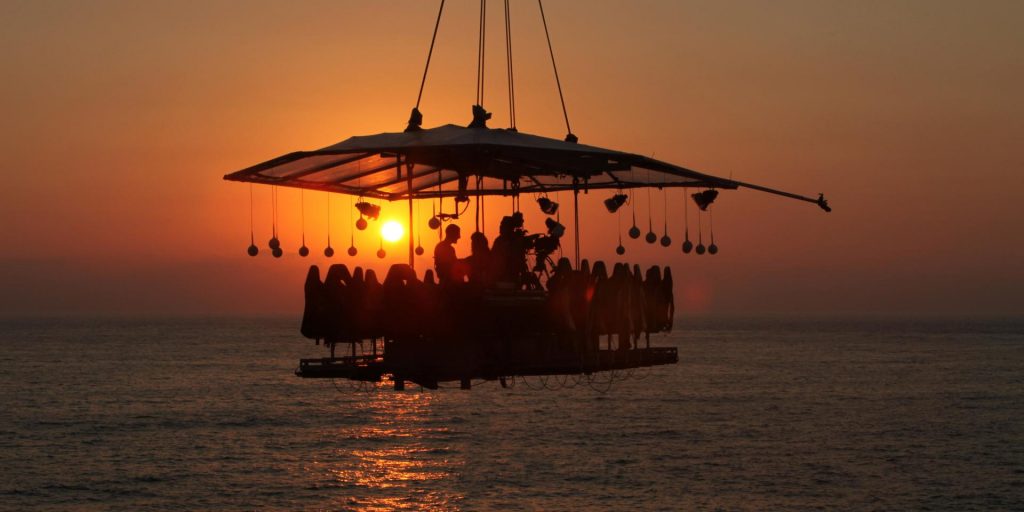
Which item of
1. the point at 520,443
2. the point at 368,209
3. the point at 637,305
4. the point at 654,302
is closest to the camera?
the point at 637,305

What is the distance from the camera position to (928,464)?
265 ft

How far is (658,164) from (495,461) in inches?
2656

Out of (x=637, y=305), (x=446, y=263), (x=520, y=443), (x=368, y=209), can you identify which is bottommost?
(x=520, y=443)

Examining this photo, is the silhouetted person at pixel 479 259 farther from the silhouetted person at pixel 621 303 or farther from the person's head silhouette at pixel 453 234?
the silhouetted person at pixel 621 303

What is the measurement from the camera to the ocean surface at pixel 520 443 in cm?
7138

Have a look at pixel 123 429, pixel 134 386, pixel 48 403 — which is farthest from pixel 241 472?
pixel 134 386

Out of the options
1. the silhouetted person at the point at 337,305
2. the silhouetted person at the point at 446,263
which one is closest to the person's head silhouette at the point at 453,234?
the silhouetted person at the point at 446,263

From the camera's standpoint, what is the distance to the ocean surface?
71.4 metres

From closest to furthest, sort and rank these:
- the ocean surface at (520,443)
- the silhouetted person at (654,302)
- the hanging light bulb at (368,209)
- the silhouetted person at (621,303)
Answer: the silhouetted person at (621,303)
the silhouetted person at (654,302)
the hanging light bulb at (368,209)
the ocean surface at (520,443)

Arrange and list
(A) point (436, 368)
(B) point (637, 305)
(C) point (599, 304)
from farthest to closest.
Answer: (B) point (637, 305)
(C) point (599, 304)
(A) point (436, 368)

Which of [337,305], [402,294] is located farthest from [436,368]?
[337,305]

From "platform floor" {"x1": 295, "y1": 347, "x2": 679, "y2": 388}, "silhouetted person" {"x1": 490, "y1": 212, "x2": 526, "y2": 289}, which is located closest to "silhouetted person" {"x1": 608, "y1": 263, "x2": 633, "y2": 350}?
"platform floor" {"x1": 295, "y1": 347, "x2": 679, "y2": 388}

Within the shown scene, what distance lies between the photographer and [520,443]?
91312mm

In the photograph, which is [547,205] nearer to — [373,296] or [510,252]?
[510,252]
